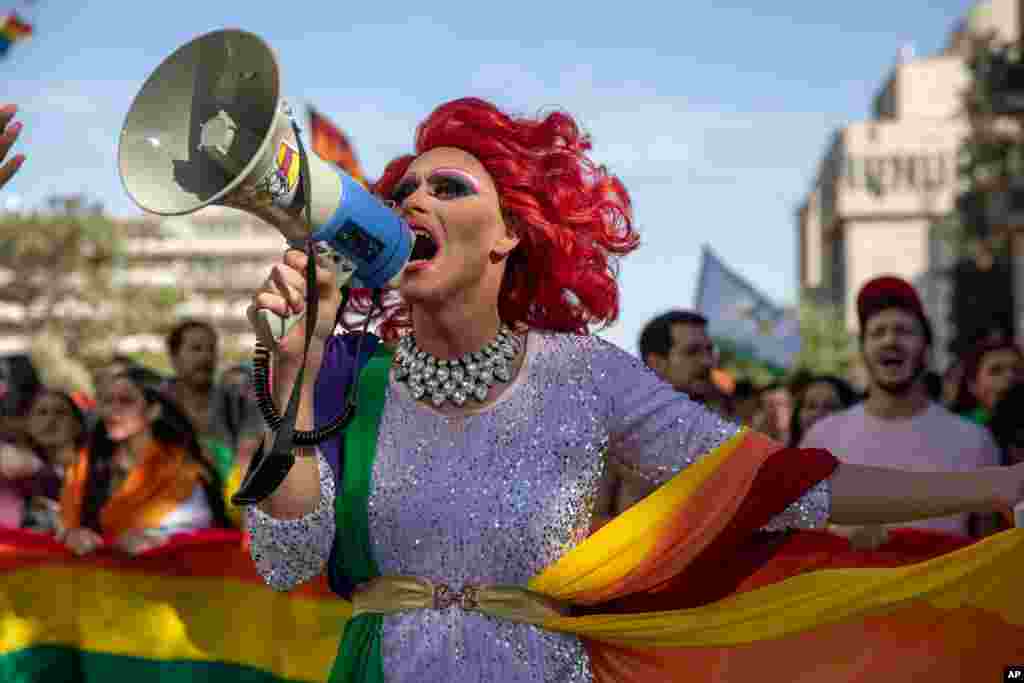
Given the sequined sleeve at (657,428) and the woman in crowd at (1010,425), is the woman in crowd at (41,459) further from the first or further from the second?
the sequined sleeve at (657,428)

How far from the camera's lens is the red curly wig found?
10.0ft

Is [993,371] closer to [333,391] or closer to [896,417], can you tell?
[896,417]

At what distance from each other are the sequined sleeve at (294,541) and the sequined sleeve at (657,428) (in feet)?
1.90

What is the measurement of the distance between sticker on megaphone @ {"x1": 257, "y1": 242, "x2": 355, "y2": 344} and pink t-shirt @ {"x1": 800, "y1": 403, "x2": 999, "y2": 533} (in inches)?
111

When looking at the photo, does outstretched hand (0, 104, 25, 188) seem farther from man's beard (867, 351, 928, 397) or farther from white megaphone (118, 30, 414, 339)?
man's beard (867, 351, 928, 397)

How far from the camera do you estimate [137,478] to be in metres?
6.59

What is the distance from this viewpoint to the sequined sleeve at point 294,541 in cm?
261

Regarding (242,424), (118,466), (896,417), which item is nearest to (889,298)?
(896,417)

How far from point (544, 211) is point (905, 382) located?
2.46 metres

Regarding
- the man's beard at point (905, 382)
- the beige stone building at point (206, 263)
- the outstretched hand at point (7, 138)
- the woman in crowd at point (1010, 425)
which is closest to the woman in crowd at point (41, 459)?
the man's beard at point (905, 382)

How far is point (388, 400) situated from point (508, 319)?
335mm

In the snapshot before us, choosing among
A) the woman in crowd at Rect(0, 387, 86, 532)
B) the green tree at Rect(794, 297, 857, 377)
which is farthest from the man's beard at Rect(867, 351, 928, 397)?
the green tree at Rect(794, 297, 857, 377)

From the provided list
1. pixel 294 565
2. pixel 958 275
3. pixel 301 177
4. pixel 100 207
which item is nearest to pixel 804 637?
pixel 294 565

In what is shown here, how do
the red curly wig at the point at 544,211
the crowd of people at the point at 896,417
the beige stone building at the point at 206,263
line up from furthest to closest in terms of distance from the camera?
the beige stone building at the point at 206,263 → the crowd of people at the point at 896,417 → the red curly wig at the point at 544,211
